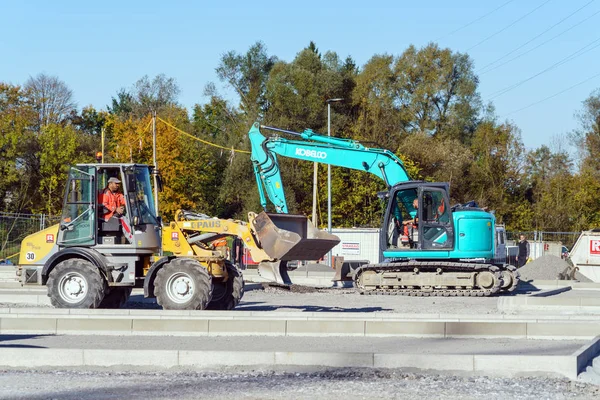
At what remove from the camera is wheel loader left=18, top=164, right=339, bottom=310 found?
16734mm

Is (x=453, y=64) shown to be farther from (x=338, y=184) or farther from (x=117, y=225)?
(x=117, y=225)

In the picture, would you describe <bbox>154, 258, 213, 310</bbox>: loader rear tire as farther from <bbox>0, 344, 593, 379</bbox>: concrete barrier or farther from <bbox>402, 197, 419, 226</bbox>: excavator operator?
<bbox>402, 197, 419, 226</bbox>: excavator operator

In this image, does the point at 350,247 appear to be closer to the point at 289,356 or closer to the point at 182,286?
the point at 182,286

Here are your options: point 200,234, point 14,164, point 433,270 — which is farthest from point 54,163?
point 200,234

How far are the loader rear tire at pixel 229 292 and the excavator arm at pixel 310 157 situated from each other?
7714 millimetres

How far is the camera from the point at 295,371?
35.1 feet

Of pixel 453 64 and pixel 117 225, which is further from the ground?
pixel 453 64

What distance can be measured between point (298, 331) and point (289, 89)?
163 feet

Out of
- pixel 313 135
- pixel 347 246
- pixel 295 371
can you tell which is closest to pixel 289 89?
pixel 347 246

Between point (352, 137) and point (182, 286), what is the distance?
46228mm

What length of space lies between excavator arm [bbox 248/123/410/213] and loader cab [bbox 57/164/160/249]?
840 centimetres

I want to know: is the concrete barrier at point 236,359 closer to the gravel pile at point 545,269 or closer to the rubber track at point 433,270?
the rubber track at point 433,270

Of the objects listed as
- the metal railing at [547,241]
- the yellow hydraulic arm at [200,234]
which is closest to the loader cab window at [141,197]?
the yellow hydraulic arm at [200,234]

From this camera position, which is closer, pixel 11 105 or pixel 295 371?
pixel 295 371
